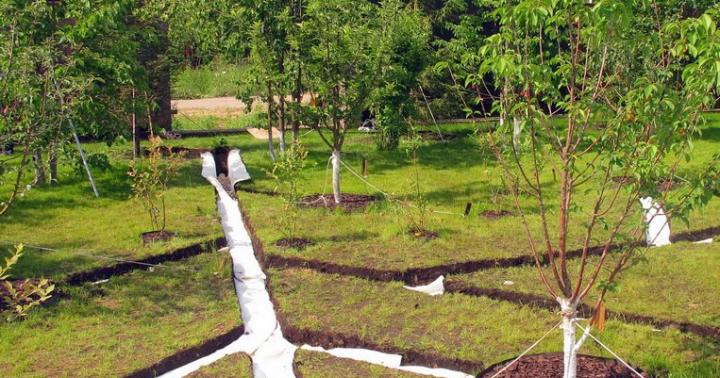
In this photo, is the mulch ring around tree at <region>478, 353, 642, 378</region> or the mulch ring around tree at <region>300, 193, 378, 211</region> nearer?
the mulch ring around tree at <region>478, 353, 642, 378</region>

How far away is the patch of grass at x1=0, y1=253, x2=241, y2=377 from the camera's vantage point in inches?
267

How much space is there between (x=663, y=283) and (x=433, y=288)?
7.93ft

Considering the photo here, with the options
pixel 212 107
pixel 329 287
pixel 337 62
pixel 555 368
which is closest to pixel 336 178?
pixel 337 62

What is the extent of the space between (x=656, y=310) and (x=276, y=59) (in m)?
8.06

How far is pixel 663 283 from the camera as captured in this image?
8.56 meters

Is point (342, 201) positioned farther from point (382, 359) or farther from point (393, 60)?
point (382, 359)

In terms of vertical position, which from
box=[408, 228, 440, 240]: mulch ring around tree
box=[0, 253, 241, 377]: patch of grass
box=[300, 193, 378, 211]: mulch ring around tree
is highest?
box=[408, 228, 440, 240]: mulch ring around tree

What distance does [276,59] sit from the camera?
13.7m

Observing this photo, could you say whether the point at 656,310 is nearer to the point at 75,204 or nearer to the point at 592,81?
the point at 592,81

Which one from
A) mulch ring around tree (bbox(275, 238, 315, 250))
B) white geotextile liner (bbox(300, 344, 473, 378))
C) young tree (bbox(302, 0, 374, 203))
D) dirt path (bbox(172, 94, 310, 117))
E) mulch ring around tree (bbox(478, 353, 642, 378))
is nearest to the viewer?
mulch ring around tree (bbox(478, 353, 642, 378))

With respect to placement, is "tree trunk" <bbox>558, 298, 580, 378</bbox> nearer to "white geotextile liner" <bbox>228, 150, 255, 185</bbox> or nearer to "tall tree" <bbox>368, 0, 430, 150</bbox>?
"tall tree" <bbox>368, 0, 430, 150</bbox>

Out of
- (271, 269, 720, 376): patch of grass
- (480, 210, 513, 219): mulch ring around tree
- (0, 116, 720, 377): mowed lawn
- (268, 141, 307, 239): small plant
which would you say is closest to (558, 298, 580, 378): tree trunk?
(0, 116, 720, 377): mowed lawn

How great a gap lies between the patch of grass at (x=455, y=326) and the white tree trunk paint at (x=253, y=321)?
0.70ft

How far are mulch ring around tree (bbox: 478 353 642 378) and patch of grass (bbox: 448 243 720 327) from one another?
1.34 m
